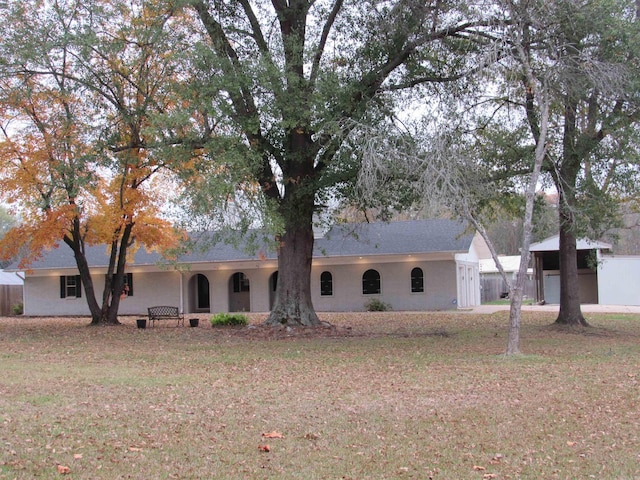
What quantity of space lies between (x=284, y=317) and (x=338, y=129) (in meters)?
7.09

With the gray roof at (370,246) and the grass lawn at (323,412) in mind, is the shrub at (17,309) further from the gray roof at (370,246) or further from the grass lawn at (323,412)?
the grass lawn at (323,412)

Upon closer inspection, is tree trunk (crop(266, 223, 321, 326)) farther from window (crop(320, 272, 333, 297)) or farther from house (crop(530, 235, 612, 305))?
house (crop(530, 235, 612, 305))

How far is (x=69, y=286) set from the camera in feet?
117

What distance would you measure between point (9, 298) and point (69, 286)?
17.4ft

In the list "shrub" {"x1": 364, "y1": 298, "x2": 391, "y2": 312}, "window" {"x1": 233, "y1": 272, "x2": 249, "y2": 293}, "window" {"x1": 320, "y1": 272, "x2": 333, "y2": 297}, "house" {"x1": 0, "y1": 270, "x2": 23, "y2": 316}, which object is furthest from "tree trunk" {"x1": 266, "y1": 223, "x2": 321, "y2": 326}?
"house" {"x1": 0, "y1": 270, "x2": 23, "y2": 316}

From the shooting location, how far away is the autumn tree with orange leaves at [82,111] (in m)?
17.4

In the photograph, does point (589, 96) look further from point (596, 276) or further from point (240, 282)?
point (240, 282)

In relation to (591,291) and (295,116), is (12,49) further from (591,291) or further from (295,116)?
(591,291)

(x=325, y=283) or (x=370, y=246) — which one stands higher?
(x=370, y=246)

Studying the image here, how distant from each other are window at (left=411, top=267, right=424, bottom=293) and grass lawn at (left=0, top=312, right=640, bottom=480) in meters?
15.4

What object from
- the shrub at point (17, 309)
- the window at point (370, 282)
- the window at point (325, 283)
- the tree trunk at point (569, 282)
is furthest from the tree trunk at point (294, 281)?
the shrub at point (17, 309)

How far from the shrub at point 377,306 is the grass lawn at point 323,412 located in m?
14.9

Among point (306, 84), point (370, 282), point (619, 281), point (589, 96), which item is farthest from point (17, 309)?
point (619, 281)

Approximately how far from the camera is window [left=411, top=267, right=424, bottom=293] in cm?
3167
